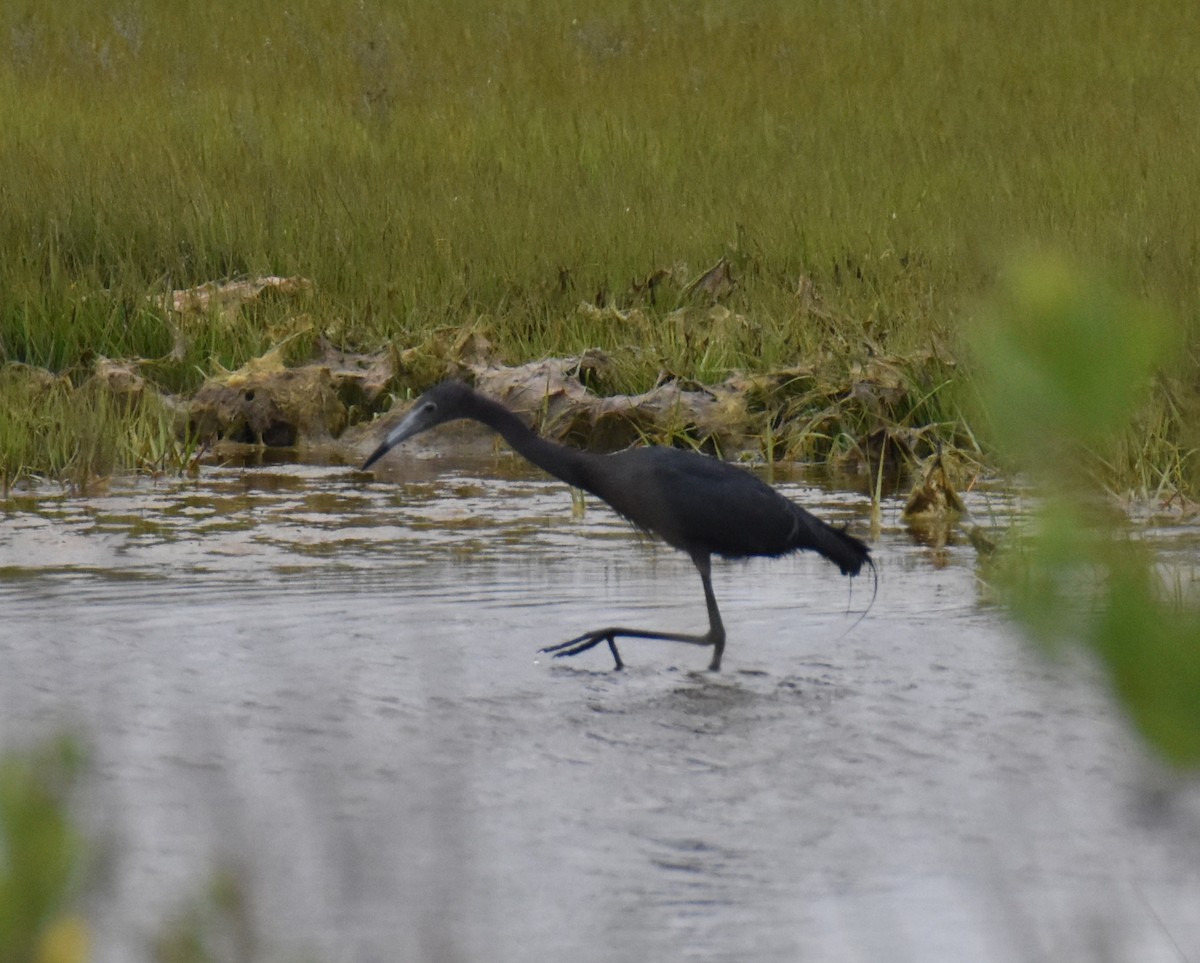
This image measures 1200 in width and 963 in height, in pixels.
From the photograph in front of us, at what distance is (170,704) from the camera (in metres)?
3.99

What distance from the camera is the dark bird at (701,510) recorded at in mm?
4805

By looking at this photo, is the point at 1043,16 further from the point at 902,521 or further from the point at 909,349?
the point at 902,521

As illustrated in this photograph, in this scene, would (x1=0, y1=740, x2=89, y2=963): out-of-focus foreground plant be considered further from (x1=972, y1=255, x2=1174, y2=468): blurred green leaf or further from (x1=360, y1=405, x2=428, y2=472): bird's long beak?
(x1=360, y1=405, x2=428, y2=472): bird's long beak

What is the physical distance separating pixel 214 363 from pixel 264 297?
0.85 metres

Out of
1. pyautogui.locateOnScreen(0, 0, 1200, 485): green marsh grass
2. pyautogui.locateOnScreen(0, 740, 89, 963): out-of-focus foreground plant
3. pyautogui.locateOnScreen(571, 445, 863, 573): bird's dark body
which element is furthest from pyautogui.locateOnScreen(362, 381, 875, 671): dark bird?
pyautogui.locateOnScreen(0, 740, 89, 963): out-of-focus foreground plant

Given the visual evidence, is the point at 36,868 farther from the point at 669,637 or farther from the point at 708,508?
the point at 708,508

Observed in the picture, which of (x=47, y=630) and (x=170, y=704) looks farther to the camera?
(x=47, y=630)

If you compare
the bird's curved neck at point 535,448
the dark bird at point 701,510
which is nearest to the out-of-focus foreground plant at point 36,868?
the dark bird at point 701,510

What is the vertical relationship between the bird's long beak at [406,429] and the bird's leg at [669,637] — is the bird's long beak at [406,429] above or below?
above

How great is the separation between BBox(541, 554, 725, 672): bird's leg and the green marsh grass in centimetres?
168

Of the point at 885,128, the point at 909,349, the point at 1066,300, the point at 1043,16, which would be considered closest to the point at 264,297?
the point at 909,349

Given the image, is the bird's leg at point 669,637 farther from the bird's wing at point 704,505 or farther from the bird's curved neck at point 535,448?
the bird's curved neck at point 535,448

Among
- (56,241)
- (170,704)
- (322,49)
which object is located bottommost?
(170,704)

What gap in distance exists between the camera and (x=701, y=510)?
4.81 metres
